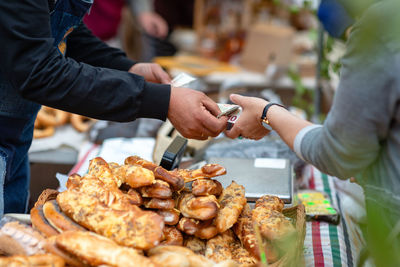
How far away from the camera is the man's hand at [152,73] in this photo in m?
1.70

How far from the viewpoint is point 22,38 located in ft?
3.60

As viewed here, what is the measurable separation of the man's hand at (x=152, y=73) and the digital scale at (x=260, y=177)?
39 cm

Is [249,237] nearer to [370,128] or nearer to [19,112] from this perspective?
[370,128]

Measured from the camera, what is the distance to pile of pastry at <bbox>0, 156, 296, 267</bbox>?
92 centimetres

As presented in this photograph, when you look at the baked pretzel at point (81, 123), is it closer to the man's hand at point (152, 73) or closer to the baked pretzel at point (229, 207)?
the man's hand at point (152, 73)

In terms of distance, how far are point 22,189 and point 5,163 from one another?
0.36 metres

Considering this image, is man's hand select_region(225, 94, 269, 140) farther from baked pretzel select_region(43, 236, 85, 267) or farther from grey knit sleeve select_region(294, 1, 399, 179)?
baked pretzel select_region(43, 236, 85, 267)

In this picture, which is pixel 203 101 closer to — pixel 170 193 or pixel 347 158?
pixel 170 193

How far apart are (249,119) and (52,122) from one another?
179cm

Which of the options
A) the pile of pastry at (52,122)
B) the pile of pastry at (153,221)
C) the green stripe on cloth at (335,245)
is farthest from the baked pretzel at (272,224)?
the pile of pastry at (52,122)

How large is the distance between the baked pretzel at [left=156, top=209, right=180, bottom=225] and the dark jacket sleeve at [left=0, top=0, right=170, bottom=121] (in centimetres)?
32

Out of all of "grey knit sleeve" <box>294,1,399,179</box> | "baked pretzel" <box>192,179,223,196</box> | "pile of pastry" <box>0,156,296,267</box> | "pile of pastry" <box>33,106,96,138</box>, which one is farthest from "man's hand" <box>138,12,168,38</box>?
"grey knit sleeve" <box>294,1,399,179</box>

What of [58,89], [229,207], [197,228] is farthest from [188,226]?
[58,89]

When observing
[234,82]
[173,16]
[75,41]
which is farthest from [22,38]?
[173,16]
